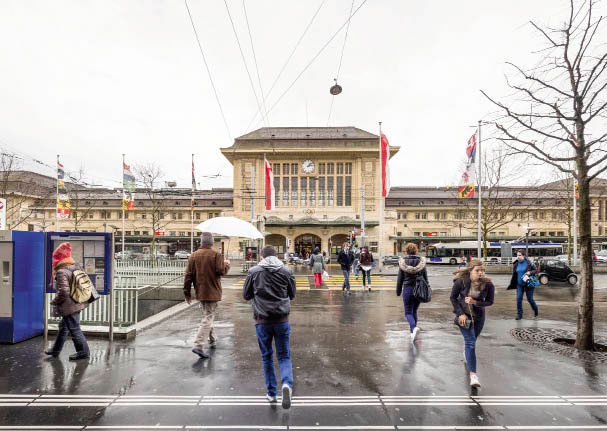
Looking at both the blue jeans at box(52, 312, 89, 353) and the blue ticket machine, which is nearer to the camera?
the blue jeans at box(52, 312, 89, 353)

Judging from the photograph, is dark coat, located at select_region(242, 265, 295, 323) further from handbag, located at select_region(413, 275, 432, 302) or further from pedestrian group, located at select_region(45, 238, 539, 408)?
handbag, located at select_region(413, 275, 432, 302)

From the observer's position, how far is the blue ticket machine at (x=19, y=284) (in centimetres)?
606

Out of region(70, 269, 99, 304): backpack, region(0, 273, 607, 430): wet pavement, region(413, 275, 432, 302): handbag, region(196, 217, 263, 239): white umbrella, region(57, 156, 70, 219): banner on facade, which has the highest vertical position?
region(57, 156, 70, 219): banner on facade

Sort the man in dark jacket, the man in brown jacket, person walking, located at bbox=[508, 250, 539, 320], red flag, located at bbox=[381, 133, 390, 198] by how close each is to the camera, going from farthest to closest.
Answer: red flag, located at bbox=[381, 133, 390, 198] < person walking, located at bbox=[508, 250, 539, 320] < the man in brown jacket < the man in dark jacket

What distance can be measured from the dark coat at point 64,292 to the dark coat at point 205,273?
1832mm

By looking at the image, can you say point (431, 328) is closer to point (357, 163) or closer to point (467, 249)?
point (467, 249)

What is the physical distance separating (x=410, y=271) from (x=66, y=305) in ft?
20.3

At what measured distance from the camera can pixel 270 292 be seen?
13.2ft

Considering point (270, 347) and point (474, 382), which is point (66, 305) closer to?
point (270, 347)

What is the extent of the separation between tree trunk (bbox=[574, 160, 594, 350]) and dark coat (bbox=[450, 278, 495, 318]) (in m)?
3.23

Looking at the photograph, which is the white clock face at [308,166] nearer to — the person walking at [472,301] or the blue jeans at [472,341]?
the person walking at [472,301]

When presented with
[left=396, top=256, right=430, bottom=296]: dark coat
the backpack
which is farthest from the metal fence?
[left=396, top=256, right=430, bottom=296]: dark coat

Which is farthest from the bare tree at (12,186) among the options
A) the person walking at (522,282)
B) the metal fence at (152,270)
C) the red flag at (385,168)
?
the person walking at (522,282)

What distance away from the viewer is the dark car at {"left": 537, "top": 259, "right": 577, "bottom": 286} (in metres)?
17.3
